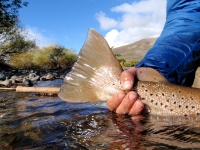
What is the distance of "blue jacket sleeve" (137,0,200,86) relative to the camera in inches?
107

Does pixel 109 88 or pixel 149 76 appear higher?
pixel 149 76

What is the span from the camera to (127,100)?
7.59 feet

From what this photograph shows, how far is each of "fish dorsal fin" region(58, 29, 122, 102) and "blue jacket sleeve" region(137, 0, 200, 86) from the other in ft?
1.43

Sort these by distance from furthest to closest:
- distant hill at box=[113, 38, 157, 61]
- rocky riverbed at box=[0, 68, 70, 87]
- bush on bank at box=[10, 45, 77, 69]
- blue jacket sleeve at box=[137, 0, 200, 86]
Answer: distant hill at box=[113, 38, 157, 61] → bush on bank at box=[10, 45, 77, 69] → rocky riverbed at box=[0, 68, 70, 87] → blue jacket sleeve at box=[137, 0, 200, 86]

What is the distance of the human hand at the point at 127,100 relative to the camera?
229 cm

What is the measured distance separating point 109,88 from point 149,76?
0.39 m

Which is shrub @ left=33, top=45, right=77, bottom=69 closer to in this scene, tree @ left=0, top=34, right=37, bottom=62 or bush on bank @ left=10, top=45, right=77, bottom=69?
bush on bank @ left=10, top=45, right=77, bottom=69

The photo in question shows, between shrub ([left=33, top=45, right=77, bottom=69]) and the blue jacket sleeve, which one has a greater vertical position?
shrub ([left=33, top=45, right=77, bottom=69])

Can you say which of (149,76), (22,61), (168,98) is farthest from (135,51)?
(168,98)

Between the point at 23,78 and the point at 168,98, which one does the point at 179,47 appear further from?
the point at 23,78

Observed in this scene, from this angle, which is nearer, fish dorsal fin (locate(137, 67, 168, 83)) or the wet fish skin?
the wet fish skin

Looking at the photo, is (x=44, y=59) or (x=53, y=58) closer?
(x=44, y=59)

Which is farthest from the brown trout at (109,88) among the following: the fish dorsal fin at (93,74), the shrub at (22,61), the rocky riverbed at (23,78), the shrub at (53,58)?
the shrub at (22,61)

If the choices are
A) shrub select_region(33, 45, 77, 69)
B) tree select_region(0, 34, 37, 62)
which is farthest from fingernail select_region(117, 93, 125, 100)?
tree select_region(0, 34, 37, 62)
